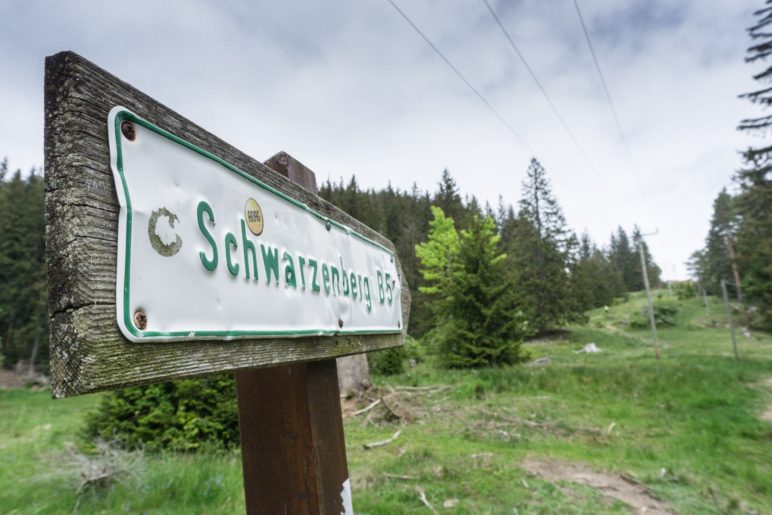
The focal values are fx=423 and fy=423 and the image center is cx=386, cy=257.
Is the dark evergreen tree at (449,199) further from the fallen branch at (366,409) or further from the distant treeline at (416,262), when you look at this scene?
the fallen branch at (366,409)

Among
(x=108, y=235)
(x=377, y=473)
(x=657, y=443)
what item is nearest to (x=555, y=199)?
(x=657, y=443)

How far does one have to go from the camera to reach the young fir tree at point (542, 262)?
1284 inches

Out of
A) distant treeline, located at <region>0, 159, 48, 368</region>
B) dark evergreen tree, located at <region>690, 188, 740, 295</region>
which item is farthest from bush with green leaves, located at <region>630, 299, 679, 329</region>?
distant treeline, located at <region>0, 159, 48, 368</region>

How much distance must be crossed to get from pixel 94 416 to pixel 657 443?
24.0ft

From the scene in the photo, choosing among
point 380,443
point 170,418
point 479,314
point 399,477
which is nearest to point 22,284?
point 479,314

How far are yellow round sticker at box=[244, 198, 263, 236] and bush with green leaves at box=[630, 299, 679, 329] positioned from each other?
1586 inches

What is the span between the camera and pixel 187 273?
74cm

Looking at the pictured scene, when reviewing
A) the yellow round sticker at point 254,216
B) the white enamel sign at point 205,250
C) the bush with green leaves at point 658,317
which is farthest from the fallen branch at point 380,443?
the bush with green leaves at point 658,317

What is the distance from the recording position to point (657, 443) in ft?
19.0

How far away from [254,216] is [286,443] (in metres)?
0.70

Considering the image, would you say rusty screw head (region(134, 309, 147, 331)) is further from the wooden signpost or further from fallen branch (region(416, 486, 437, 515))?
fallen branch (region(416, 486, 437, 515))

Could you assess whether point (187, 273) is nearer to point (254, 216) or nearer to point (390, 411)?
point (254, 216)

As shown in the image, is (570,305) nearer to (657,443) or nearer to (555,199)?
(555,199)

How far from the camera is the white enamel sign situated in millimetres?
658
